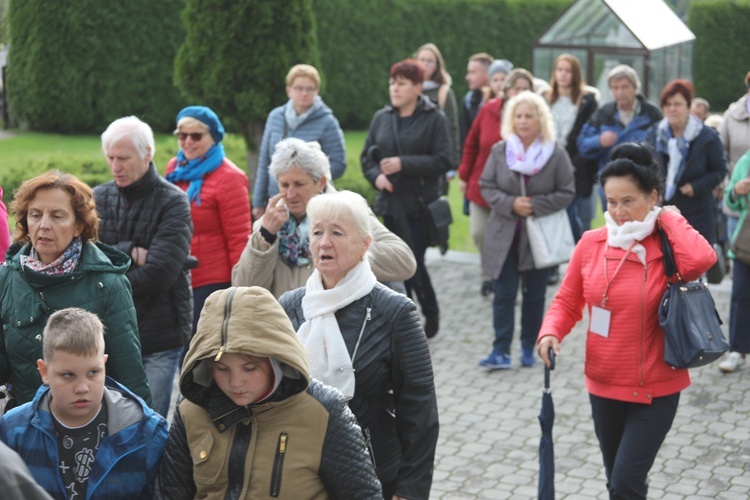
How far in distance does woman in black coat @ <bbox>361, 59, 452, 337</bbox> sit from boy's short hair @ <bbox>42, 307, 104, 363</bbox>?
18.7 feet

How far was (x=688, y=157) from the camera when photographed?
937 cm

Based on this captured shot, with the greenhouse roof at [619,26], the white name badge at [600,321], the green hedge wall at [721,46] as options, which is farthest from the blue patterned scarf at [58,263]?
the green hedge wall at [721,46]

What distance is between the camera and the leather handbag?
349 inches

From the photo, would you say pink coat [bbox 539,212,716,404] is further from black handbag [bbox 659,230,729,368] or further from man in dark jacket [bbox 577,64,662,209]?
man in dark jacket [bbox 577,64,662,209]

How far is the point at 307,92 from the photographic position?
9.45m

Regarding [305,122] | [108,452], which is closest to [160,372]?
[108,452]

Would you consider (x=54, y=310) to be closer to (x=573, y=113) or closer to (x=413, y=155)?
(x=413, y=155)

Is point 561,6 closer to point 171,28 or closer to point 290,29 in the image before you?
point 171,28

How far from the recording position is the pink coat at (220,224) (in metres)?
7.15

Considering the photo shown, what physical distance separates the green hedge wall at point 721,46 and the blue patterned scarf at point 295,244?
25827mm

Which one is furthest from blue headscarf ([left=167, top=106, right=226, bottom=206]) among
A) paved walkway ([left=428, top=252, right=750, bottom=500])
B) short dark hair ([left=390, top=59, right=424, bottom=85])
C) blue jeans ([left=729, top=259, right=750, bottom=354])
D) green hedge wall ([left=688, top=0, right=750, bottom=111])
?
green hedge wall ([left=688, top=0, right=750, bottom=111])

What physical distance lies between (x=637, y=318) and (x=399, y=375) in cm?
148

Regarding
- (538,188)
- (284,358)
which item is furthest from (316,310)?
(538,188)

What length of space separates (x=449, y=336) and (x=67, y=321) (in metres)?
6.52
